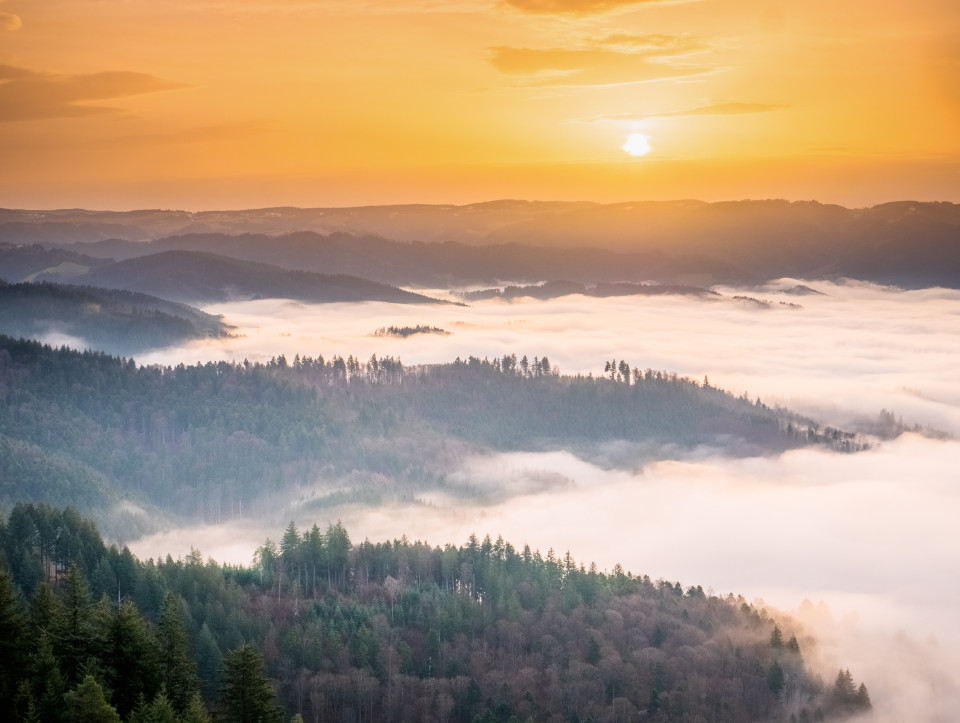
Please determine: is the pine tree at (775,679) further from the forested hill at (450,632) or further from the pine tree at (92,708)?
the pine tree at (92,708)

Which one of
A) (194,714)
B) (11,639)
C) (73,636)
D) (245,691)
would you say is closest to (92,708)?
(194,714)

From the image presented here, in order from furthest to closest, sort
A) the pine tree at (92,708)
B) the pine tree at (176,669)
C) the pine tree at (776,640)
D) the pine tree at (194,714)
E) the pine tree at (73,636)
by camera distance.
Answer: the pine tree at (776,640) < the pine tree at (176,669) < the pine tree at (73,636) < the pine tree at (194,714) < the pine tree at (92,708)

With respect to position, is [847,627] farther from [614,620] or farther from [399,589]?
[399,589]

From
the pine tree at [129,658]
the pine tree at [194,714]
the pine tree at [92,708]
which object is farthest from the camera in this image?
the pine tree at [129,658]

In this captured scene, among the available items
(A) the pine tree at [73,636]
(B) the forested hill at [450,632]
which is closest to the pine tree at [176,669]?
(A) the pine tree at [73,636]

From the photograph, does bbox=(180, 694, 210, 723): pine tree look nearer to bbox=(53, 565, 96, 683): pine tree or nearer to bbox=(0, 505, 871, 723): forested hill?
bbox=(53, 565, 96, 683): pine tree

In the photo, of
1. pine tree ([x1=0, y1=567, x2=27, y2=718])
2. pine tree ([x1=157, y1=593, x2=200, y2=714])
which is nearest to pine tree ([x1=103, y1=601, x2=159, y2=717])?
pine tree ([x1=157, y1=593, x2=200, y2=714])

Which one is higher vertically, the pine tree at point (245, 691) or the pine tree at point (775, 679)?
the pine tree at point (245, 691)

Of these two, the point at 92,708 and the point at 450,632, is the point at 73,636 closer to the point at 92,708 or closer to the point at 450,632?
the point at 92,708

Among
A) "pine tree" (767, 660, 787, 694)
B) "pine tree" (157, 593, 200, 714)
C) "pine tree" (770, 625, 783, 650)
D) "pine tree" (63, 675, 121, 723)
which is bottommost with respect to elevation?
"pine tree" (767, 660, 787, 694)
